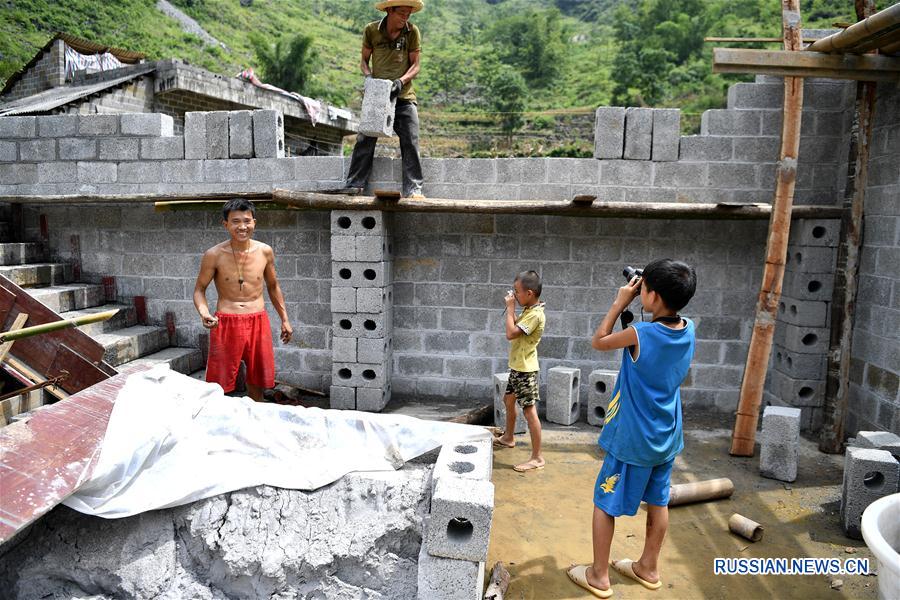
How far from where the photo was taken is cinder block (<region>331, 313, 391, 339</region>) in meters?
6.29

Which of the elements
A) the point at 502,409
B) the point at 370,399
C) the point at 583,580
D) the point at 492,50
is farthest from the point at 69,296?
the point at 492,50

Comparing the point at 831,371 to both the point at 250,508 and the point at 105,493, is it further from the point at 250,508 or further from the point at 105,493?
the point at 105,493

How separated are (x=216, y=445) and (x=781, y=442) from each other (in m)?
4.29

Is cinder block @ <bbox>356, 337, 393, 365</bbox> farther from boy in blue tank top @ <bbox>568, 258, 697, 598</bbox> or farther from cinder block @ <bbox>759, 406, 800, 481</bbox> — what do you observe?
cinder block @ <bbox>759, 406, 800, 481</bbox>

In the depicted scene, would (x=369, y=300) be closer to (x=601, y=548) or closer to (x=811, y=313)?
(x=601, y=548)

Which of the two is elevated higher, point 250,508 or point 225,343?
point 225,343

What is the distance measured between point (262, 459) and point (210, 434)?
0.38 metres

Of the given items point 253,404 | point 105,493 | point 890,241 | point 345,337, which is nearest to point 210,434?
point 253,404

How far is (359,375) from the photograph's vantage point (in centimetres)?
634

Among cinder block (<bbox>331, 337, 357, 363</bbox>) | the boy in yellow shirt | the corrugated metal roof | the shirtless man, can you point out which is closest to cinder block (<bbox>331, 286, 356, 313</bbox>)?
cinder block (<bbox>331, 337, 357, 363</bbox>)

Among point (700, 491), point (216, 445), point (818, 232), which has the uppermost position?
point (818, 232)

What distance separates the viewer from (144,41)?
3391cm

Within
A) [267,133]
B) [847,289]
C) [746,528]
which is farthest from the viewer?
[267,133]

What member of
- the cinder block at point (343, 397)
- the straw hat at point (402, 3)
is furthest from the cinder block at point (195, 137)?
the cinder block at point (343, 397)
